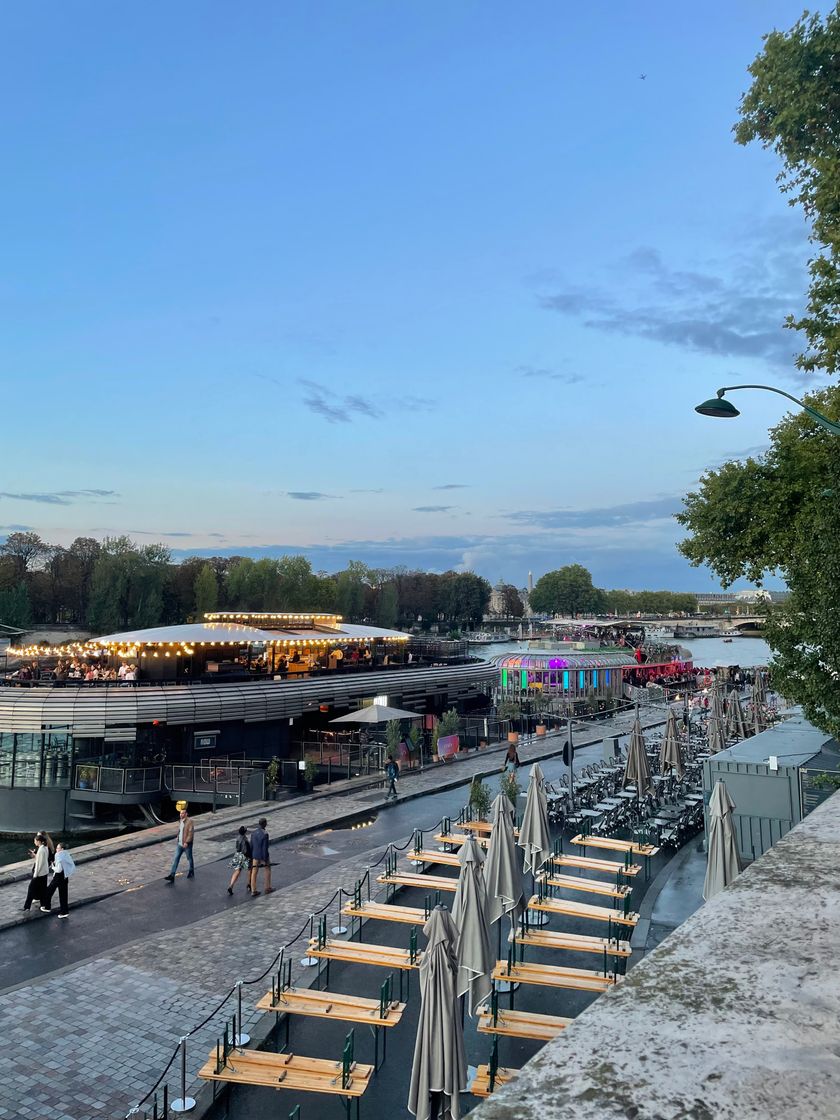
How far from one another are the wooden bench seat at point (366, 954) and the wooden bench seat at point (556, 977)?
1317 mm

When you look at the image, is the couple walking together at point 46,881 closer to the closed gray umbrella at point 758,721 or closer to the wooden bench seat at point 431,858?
the wooden bench seat at point 431,858

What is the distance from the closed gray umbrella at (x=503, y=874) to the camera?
11875 mm

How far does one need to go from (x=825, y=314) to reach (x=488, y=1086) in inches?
570

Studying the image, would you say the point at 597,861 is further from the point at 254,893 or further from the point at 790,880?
the point at 790,880

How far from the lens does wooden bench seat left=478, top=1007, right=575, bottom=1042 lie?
9094 millimetres

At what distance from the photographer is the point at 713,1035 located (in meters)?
2.60

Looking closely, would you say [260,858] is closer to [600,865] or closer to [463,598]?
[600,865]

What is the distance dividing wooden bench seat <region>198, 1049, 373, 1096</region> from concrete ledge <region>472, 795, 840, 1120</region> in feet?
19.7

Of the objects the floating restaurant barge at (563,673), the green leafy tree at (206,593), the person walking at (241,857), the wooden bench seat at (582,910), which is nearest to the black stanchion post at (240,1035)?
the wooden bench seat at (582,910)

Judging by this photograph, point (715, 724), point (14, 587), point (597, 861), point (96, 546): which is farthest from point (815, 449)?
point (96, 546)

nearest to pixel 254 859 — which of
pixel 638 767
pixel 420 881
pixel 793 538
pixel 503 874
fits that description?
pixel 420 881

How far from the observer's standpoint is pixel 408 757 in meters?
31.3

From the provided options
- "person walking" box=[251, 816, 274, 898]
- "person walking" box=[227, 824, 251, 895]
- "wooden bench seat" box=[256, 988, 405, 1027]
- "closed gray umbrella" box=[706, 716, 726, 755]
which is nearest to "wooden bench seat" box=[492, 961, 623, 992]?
"wooden bench seat" box=[256, 988, 405, 1027]

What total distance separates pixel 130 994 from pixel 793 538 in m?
14.6
